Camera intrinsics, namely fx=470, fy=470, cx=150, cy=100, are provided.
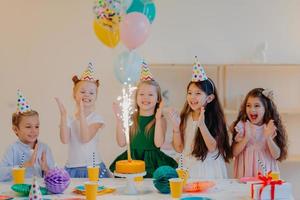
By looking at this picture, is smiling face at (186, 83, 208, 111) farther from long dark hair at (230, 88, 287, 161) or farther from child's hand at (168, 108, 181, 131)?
long dark hair at (230, 88, 287, 161)

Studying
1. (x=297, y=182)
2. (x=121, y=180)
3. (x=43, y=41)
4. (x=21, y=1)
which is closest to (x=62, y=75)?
(x=43, y=41)

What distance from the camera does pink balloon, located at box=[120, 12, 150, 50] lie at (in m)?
2.82

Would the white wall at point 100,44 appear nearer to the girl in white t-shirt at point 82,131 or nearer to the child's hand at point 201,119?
the girl in white t-shirt at point 82,131

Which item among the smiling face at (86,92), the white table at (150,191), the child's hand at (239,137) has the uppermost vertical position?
the smiling face at (86,92)

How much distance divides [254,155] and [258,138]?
0.12 m

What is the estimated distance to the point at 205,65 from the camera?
3676 mm

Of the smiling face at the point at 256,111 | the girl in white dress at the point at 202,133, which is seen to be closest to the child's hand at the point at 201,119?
the girl in white dress at the point at 202,133

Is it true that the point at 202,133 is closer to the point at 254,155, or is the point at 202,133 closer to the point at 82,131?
the point at 254,155

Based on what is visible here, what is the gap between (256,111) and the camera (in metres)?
3.14

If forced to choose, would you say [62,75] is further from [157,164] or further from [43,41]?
[157,164]

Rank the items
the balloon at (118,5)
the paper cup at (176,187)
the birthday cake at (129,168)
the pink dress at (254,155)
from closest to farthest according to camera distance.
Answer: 1. the paper cup at (176,187)
2. the birthday cake at (129,168)
3. the balloon at (118,5)
4. the pink dress at (254,155)

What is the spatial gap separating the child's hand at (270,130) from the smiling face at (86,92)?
1188mm

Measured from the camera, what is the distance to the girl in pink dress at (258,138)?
3.07 metres

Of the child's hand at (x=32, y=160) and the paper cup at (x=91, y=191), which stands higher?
the child's hand at (x=32, y=160)
